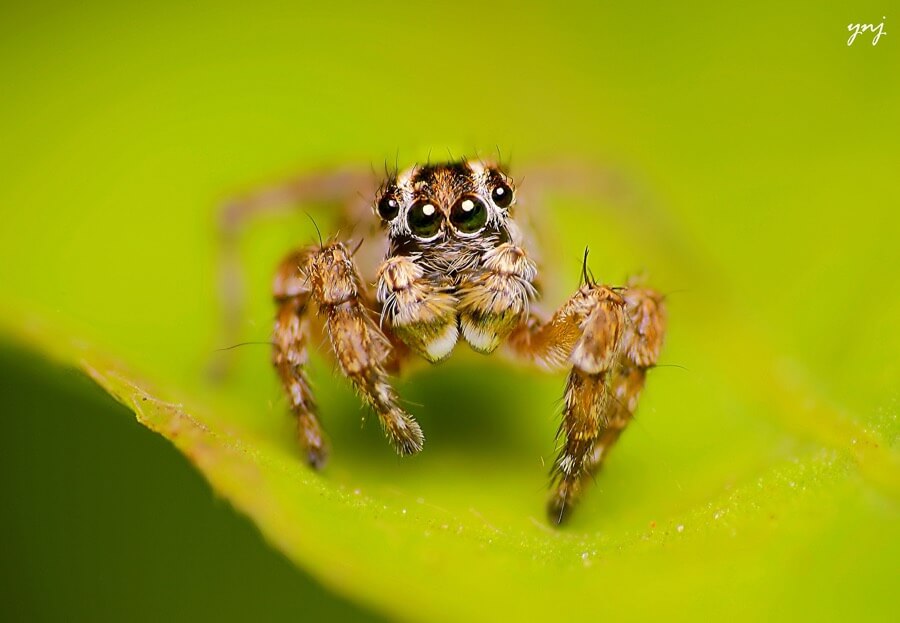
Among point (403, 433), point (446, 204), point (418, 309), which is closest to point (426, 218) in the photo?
point (446, 204)

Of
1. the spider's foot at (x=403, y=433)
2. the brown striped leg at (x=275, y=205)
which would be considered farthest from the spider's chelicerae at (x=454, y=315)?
the brown striped leg at (x=275, y=205)

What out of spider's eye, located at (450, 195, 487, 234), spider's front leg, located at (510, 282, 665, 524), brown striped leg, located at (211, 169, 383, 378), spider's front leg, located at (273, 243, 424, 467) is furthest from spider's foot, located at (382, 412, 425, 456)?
brown striped leg, located at (211, 169, 383, 378)

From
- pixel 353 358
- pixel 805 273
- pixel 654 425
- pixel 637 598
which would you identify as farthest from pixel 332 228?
pixel 637 598

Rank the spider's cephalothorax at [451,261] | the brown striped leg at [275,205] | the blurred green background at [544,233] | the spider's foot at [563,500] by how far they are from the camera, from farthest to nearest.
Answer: the brown striped leg at [275,205], the spider's cephalothorax at [451,261], the spider's foot at [563,500], the blurred green background at [544,233]

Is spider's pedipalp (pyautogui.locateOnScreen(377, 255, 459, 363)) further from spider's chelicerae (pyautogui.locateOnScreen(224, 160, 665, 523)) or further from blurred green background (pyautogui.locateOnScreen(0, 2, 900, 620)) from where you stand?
blurred green background (pyautogui.locateOnScreen(0, 2, 900, 620))

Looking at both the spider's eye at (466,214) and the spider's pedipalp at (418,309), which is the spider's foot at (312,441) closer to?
the spider's pedipalp at (418,309)

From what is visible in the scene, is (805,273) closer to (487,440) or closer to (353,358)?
(487,440)

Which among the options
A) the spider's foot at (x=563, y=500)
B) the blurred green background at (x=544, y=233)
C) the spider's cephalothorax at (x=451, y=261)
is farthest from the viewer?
the spider's cephalothorax at (x=451, y=261)

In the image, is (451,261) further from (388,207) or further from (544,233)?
(544,233)
